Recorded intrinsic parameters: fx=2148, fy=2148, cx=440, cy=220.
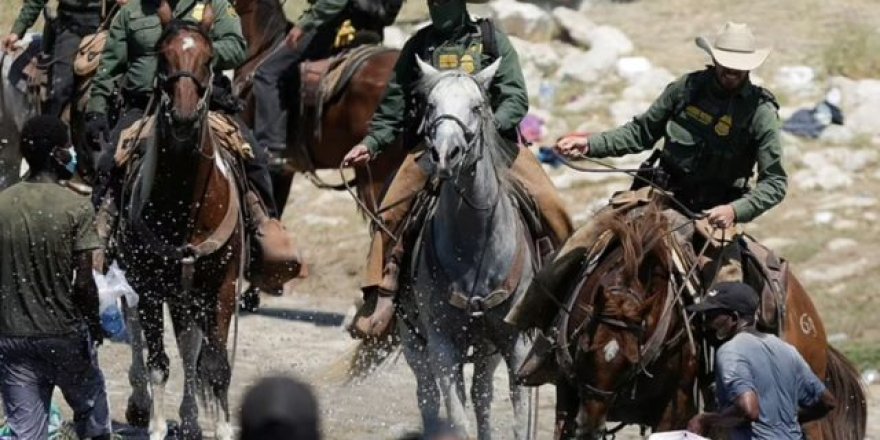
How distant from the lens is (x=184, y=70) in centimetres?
1061

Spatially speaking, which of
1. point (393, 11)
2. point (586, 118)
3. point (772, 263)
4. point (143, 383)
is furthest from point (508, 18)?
point (772, 263)

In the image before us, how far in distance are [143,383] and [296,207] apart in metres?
8.30

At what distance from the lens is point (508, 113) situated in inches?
432

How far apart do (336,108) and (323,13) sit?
2.44 ft

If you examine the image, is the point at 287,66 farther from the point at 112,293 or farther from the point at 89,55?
the point at 112,293

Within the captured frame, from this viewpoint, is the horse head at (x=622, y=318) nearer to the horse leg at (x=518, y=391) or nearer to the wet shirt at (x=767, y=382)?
the wet shirt at (x=767, y=382)

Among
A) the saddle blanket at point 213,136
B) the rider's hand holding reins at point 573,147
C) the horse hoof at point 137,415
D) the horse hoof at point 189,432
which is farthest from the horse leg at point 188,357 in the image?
the rider's hand holding reins at point 573,147

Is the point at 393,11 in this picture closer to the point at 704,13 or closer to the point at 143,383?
the point at 143,383

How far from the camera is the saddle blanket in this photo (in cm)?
1136

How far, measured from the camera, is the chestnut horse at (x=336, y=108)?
599 inches

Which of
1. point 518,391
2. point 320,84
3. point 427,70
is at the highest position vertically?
point 427,70

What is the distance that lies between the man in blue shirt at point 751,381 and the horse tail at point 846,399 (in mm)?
1264

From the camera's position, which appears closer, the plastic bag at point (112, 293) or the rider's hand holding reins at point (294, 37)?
the plastic bag at point (112, 293)

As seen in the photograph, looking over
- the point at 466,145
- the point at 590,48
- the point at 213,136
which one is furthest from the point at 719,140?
the point at 590,48
